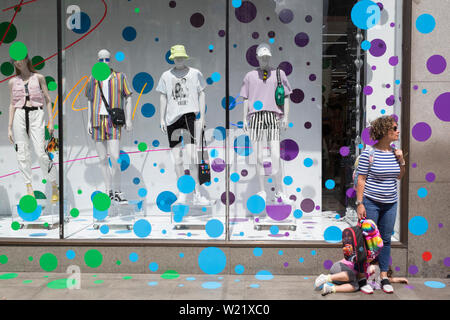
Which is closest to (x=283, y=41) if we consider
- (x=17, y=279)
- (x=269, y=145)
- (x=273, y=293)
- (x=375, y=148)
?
(x=269, y=145)

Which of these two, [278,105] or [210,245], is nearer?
[210,245]

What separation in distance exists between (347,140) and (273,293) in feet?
5.97

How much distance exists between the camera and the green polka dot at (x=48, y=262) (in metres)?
4.25

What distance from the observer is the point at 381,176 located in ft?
11.7

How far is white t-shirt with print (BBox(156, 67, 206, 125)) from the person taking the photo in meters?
4.69

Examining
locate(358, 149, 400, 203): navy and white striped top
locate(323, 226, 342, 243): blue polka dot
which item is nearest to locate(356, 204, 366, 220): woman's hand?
locate(358, 149, 400, 203): navy and white striped top

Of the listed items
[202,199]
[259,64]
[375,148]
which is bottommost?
[202,199]

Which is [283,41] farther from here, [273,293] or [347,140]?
[273,293]

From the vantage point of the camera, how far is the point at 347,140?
4734 mm

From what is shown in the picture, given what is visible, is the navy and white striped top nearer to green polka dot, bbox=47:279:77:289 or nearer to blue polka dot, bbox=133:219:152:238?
blue polka dot, bbox=133:219:152:238

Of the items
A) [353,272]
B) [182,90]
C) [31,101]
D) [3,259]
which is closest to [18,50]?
[31,101]

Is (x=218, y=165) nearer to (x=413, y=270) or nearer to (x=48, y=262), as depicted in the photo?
(x=48, y=262)

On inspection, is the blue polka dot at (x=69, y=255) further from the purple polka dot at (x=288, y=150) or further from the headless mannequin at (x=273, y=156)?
the purple polka dot at (x=288, y=150)

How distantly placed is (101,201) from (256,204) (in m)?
1.56
